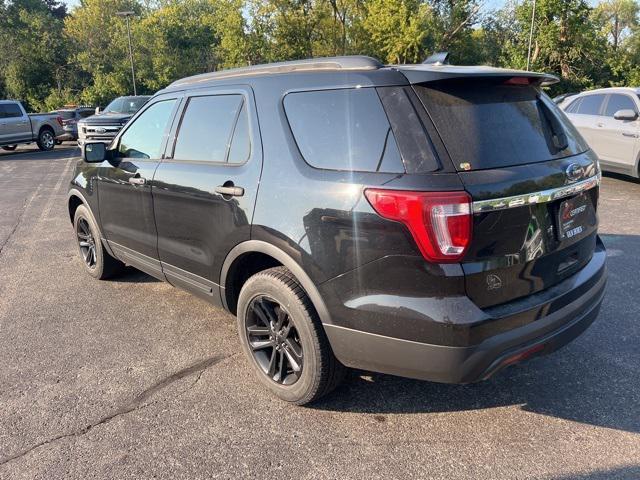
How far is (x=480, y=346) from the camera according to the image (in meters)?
2.39

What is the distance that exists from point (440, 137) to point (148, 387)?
90.5 inches

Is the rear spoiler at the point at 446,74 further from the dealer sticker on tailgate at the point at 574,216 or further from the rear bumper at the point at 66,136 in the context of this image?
the rear bumper at the point at 66,136

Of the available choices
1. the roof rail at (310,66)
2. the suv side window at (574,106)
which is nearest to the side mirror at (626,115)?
the suv side window at (574,106)

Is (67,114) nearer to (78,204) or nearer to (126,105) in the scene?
(126,105)

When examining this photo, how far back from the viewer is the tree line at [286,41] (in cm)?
3050

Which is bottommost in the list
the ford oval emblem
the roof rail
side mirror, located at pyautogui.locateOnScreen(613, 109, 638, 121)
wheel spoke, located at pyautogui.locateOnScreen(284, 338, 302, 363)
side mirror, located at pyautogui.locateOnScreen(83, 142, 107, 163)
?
wheel spoke, located at pyautogui.locateOnScreen(284, 338, 302, 363)

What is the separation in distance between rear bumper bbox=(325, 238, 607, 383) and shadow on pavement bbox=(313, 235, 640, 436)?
49 cm

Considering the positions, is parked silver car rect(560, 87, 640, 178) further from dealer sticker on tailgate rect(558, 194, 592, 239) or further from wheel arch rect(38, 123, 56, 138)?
wheel arch rect(38, 123, 56, 138)

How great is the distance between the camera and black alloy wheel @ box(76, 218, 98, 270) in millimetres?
5344

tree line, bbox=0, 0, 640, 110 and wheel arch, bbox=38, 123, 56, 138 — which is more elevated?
tree line, bbox=0, 0, 640, 110

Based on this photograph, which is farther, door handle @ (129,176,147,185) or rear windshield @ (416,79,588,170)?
door handle @ (129,176,147,185)

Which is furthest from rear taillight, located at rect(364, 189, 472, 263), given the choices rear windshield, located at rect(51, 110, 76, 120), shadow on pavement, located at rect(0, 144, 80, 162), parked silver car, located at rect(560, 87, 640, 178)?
rear windshield, located at rect(51, 110, 76, 120)

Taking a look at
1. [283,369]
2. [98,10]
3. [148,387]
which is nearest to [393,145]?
[283,369]

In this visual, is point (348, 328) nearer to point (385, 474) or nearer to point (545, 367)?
point (385, 474)
